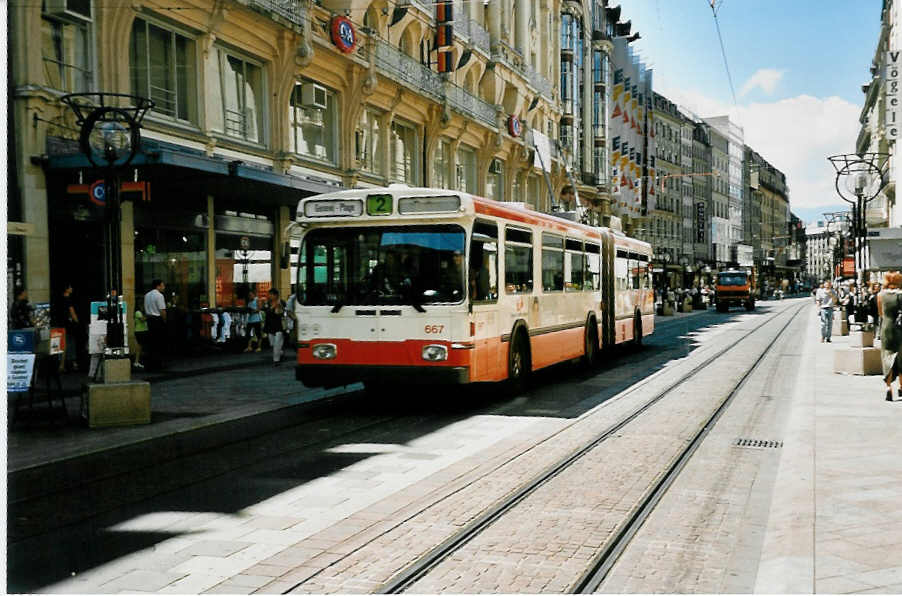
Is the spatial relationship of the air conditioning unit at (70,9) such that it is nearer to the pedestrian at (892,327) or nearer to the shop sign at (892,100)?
the pedestrian at (892,327)

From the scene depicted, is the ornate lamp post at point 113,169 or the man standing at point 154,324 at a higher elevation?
the ornate lamp post at point 113,169

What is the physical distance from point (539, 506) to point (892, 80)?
22.1m

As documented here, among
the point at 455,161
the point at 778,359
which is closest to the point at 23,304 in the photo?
the point at 778,359

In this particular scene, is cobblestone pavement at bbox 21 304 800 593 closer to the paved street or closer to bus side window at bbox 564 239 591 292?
the paved street

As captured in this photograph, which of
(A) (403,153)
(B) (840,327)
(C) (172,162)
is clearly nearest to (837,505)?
(C) (172,162)

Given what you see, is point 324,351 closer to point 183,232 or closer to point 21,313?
point 21,313

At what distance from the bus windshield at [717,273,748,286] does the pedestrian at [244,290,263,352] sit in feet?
144

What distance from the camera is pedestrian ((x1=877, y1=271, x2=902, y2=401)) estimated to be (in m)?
12.8

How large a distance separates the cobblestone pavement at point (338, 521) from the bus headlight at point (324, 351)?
239cm

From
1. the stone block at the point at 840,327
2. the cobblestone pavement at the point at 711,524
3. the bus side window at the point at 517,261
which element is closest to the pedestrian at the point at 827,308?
A: the stone block at the point at 840,327

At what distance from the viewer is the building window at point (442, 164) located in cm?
3806

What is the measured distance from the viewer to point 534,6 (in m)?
52.3

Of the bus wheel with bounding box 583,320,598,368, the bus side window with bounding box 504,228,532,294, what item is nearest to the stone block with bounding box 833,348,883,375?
the bus wheel with bounding box 583,320,598,368

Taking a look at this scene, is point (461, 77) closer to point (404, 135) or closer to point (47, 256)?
point (404, 135)
